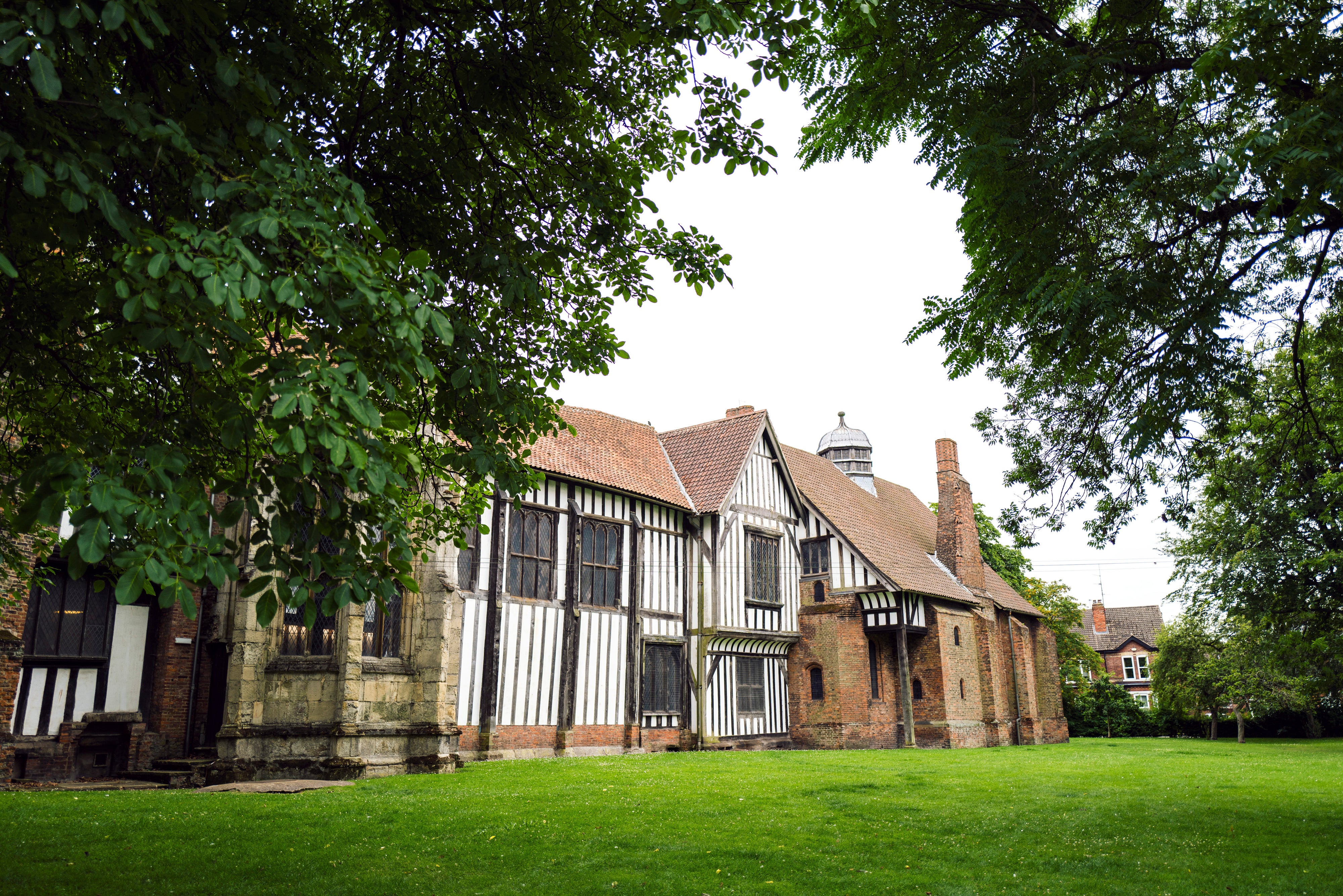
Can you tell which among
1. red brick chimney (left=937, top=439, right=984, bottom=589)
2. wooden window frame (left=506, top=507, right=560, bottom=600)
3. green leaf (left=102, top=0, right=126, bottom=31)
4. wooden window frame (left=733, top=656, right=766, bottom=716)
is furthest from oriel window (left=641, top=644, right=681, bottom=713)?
green leaf (left=102, top=0, right=126, bottom=31)

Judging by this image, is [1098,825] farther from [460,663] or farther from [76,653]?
[76,653]

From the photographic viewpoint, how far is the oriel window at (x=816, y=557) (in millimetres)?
26594

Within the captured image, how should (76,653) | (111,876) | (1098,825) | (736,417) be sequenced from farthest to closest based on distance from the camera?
1. (736,417)
2. (76,653)
3. (1098,825)
4. (111,876)

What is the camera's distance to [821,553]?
1054 inches

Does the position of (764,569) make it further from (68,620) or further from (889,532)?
(68,620)

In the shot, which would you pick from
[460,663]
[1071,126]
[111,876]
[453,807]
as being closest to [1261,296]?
[1071,126]

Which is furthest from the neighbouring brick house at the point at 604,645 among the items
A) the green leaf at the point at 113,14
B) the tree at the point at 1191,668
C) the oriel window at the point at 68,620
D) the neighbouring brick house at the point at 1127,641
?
the neighbouring brick house at the point at 1127,641

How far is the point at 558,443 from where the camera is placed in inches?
853

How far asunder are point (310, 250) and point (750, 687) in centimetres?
2225

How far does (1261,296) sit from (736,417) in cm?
1934

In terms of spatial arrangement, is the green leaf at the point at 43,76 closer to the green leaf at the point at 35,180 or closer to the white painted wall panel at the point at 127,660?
the green leaf at the point at 35,180

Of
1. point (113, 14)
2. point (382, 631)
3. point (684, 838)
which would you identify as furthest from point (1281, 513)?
point (113, 14)

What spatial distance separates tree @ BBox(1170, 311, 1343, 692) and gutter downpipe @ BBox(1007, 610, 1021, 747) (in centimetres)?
566

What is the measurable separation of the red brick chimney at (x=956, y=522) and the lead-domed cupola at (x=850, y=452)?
805 centimetres
